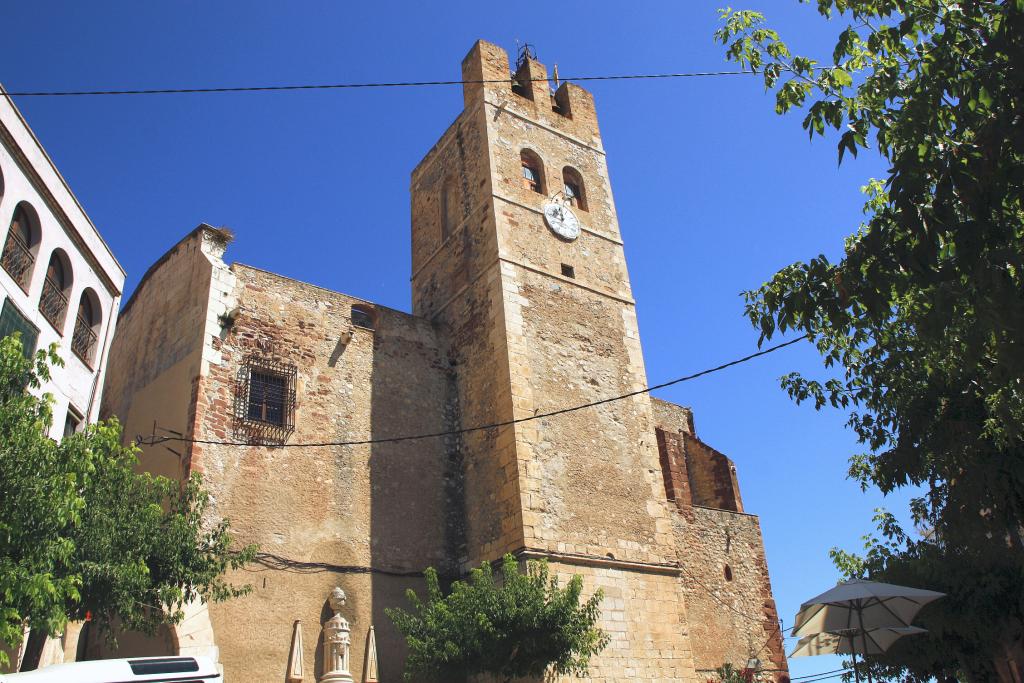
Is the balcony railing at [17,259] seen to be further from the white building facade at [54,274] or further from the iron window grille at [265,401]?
the iron window grille at [265,401]

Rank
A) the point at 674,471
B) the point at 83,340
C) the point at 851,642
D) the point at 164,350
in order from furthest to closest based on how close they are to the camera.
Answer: the point at 674,471
the point at 164,350
the point at 83,340
the point at 851,642

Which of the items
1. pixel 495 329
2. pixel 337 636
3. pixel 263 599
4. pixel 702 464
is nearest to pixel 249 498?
pixel 263 599

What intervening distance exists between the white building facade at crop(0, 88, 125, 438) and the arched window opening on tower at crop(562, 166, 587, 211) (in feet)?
32.0

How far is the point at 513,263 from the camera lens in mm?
16766

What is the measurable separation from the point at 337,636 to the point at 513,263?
7595 millimetres

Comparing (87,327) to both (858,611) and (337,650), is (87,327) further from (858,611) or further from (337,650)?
(858,611)

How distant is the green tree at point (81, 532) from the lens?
795 centimetres

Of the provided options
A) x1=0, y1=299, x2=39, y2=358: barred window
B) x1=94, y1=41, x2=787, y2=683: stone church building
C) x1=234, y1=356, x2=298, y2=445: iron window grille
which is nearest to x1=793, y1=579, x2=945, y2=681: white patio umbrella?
x1=94, y1=41, x2=787, y2=683: stone church building

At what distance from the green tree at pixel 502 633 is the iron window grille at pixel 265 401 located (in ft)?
13.2

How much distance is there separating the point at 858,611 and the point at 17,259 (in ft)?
39.2

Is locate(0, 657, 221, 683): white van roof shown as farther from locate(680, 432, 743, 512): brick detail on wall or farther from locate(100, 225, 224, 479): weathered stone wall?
locate(680, 432, 743, 512): brick detail on wall

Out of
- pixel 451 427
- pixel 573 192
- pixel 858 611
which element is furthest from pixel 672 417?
pixel 858 611

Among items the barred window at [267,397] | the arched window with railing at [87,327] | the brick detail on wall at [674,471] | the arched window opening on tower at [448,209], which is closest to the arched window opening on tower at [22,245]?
the arched window with railing at [87,327]

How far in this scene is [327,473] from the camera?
14352 millimetres
